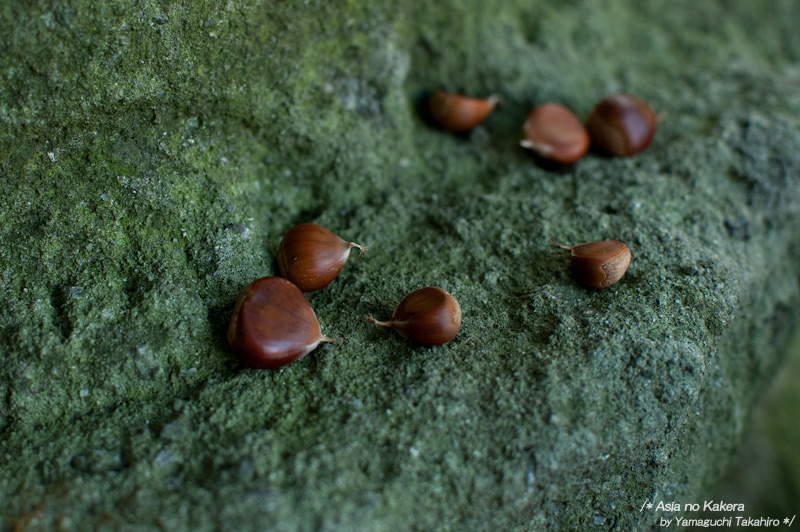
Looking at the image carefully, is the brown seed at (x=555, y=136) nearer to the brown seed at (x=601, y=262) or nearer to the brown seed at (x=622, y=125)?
the brown seed at (x=622, y=125)

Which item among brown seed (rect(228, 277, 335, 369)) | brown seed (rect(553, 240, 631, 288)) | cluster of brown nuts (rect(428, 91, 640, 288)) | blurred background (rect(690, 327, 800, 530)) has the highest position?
cluster of brown nuts (rect(428, 91, 640, 288))

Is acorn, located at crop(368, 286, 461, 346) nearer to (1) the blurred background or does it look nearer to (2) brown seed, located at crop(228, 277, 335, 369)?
(2) brown seed, located at crop(228, 277, 335, 369)

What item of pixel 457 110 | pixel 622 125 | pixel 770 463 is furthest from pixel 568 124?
pixel 770 463

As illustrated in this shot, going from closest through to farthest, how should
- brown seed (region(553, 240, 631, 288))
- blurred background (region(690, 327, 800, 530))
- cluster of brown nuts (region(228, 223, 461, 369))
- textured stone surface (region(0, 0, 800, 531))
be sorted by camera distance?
textured stone surface (region(0, 0, 800, 531))
cluster of brown nuts (region(228, 223, 461, 369))
brown seed (region(553, 240, 631, 288))
blurred background (region(690, 327, 800, 530))

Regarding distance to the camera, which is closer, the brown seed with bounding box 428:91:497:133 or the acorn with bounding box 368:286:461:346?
the acorn with bounding box 368:286:461:346

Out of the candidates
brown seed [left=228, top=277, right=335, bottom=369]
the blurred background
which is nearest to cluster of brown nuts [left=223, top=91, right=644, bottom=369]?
brown seed [left=228, top=277, right=335, bottom=369]

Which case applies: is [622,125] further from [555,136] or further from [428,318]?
[428,318]
